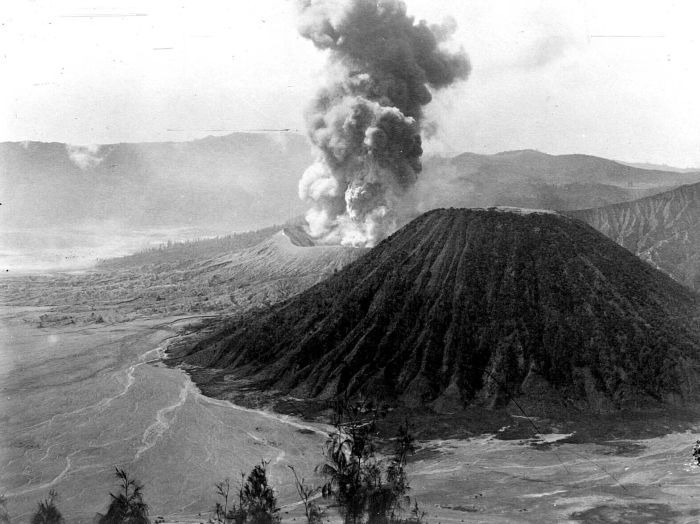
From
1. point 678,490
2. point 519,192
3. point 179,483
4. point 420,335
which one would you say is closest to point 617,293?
point 420,335

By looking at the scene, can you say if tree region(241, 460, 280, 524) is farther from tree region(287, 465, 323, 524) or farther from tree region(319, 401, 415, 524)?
tree region(319, 401, 415, 524)

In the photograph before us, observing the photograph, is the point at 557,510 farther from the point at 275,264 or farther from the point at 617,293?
the point at 275,264

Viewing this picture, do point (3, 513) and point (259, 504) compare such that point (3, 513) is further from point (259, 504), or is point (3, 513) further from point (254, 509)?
point (259, 504)

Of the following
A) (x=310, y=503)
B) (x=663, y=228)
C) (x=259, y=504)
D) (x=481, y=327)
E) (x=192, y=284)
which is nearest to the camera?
(x=259, y=504)

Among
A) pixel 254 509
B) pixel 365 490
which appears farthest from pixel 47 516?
pixel 365 490

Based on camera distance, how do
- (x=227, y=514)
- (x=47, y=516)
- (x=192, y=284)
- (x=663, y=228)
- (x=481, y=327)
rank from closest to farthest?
(x=47, y=516) → (x=227, y=514) → (x=481, y=327) → (x=663, y=228) → (x=192, y=284)

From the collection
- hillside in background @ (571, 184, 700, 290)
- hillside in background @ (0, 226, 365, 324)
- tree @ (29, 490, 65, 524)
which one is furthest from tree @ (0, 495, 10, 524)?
hillside in background @ (571, 184, 700, 290)

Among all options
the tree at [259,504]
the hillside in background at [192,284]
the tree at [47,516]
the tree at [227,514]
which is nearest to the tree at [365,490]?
the tree at [259,504]

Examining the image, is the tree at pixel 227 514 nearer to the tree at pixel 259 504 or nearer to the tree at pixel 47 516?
the tree at pixel 259 504
